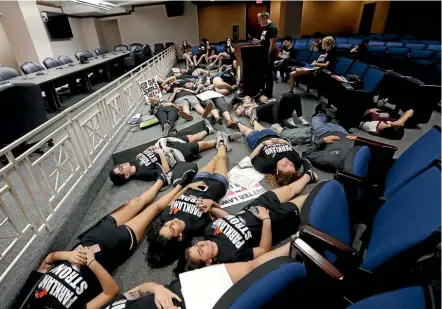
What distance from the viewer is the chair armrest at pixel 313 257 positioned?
82 centimetres

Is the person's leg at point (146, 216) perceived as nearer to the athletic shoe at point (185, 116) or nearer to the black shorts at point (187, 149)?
the black shorts at point (187, 149)

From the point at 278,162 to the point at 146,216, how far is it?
1.23 metres

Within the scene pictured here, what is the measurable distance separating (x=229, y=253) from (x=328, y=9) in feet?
39.8

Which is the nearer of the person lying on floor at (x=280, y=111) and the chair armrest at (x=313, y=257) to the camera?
the chair armrest at (x=313, y=257)

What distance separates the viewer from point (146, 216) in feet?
5.81

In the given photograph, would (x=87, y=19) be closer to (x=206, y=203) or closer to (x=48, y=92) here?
(x=48, y=92)

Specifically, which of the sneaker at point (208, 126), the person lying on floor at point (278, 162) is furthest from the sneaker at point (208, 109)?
the person lying on floor at point (278, 162)

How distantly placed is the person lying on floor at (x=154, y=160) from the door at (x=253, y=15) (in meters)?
10.1

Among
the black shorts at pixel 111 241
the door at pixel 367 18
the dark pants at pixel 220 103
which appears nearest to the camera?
the black shorts at pixel 111 241

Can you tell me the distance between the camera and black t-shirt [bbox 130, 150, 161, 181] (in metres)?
2.29

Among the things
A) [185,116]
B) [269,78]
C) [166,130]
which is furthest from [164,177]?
[269,78]

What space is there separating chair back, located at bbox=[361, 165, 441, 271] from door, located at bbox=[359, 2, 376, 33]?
39.0 ft

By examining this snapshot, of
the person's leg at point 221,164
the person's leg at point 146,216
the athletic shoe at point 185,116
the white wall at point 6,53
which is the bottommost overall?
the person's leg at point 146,216

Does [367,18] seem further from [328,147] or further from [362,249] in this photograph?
[362,249]
